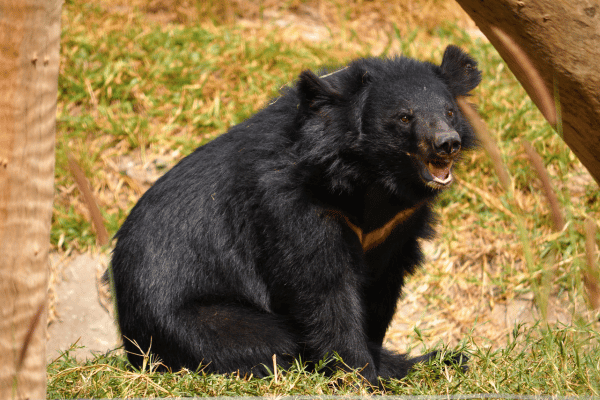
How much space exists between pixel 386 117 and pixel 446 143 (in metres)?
0.40

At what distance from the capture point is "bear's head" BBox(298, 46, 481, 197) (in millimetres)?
3037

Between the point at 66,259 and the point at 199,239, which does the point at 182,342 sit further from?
the point at 66,259

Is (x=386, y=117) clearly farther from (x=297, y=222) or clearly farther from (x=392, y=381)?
(x=392, y=381)

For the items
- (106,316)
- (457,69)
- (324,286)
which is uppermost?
(457,69)

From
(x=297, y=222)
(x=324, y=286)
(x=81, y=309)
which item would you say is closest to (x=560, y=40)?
(x=297, y=222)

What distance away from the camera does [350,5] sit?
27.0ft

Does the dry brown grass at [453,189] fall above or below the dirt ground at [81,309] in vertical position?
above

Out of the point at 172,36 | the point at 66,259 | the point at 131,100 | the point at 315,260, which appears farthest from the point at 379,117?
the point at 172,36

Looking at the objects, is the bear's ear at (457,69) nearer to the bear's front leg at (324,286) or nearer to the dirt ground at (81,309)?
the bear's front leg at (324,286)

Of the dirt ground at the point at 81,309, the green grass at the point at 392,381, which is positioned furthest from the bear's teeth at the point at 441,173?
the dirt ground at the point at 81,309

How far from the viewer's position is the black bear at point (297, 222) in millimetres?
3070

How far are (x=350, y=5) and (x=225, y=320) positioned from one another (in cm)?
608

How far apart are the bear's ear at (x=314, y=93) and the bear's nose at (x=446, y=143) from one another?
0.61 m

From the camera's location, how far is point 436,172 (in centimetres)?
304
